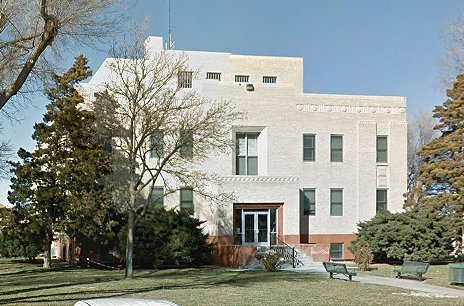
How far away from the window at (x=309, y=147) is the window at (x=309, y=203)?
206cm

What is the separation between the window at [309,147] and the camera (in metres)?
43.2

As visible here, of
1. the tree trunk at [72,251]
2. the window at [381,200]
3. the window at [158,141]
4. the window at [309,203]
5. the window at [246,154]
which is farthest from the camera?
the window at [381,200]

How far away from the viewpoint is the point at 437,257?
37719 millimetres

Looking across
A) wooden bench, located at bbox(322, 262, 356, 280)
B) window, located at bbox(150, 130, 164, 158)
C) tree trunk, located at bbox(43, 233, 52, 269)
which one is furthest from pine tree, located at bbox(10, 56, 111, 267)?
wooden bench, located at bbox(322, 262, 356, 280)

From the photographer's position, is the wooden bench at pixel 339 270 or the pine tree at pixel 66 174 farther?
the pine tree at pixel 66 174

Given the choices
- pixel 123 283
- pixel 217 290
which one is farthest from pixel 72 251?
pixel 217 290

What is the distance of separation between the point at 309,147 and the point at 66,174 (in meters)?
15.4

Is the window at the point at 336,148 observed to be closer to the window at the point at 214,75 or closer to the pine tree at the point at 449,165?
the pine tree at the point at 449,165

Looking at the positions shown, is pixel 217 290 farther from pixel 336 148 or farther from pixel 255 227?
pixel 336 148

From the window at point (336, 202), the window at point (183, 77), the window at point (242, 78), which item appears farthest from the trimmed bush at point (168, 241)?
the window at point (242, 78)

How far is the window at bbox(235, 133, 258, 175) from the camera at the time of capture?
4188 cm

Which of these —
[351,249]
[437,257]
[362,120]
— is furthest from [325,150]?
[437,257]

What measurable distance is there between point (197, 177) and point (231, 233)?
865 cm

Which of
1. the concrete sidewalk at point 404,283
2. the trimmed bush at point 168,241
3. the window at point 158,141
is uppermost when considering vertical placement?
the window at point 158,141
